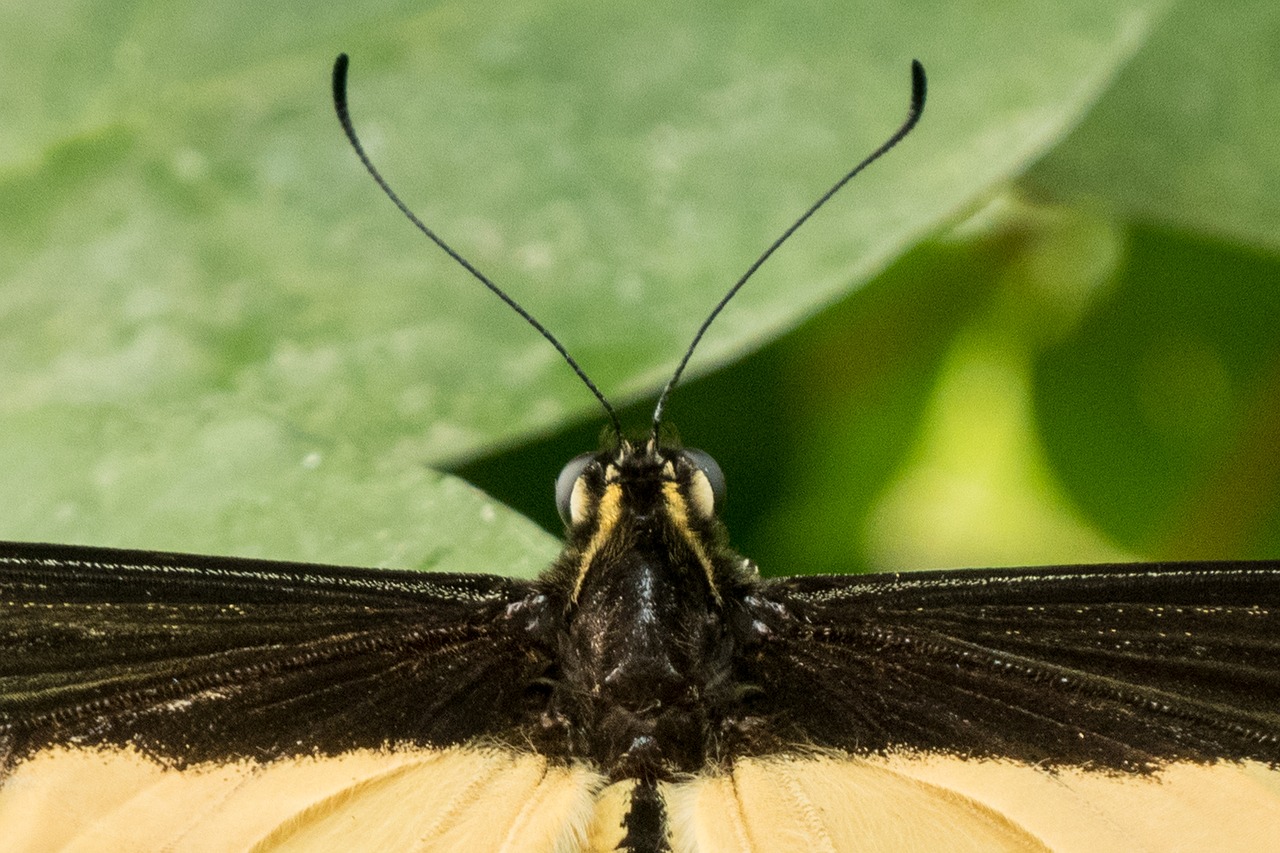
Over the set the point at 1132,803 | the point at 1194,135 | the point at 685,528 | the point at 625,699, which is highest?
the point at 1194,135

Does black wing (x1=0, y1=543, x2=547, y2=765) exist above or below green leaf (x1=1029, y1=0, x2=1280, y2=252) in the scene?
below

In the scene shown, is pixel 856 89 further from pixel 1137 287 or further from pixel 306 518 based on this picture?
pixel 306 518

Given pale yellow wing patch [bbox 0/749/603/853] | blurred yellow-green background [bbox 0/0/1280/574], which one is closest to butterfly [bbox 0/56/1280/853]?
pale yellow wing patch [bbox 0/749/603/853]

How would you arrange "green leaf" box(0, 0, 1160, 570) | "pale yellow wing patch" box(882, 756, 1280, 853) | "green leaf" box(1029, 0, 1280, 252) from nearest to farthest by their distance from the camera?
"pale yellow wing patch" box(882, 756, 1280, 853) → "green leaf" box(0, 0, 1160, 570) → "green leaf" box(1029, 0, 1280, 252)

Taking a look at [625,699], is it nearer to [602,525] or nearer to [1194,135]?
[602,525]

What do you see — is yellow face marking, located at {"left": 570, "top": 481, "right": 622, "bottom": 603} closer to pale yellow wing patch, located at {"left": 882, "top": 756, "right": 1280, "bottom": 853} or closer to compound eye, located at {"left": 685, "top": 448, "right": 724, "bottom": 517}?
compound eye, located at {"left": 685, "top": 448, "right": 724, "bottom": 517}

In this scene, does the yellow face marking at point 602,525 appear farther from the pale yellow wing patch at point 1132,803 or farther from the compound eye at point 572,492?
the pale yellow wing patch at point 1132,803

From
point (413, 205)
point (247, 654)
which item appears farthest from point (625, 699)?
point (413, 205)
